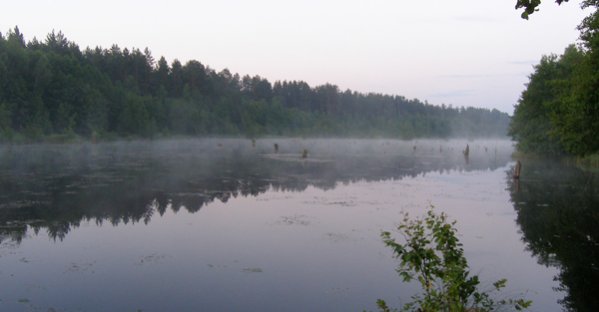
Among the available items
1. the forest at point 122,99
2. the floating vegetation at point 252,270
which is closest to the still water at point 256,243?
the floating vegetation at point 252,270

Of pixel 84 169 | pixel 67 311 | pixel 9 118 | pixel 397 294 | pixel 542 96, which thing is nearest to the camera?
pixel 67 311

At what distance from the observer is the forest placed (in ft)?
305

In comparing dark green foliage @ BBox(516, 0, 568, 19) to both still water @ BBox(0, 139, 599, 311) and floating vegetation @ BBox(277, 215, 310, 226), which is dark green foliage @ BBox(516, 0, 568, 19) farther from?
floating vegetation @ BBox(277, 215, 310, 226)

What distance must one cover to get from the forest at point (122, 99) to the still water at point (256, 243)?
6884cm

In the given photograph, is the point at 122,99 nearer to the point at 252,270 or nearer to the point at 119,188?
the point at 119,188

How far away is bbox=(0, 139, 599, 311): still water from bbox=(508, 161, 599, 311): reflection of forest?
0.05m

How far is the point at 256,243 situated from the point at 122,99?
10312 cm

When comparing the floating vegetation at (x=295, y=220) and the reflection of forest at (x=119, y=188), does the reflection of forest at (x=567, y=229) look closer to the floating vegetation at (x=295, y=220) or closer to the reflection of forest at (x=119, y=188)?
the floating vegetation at (x=295, y=220)

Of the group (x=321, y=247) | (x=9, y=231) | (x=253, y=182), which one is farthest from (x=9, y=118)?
(x=321, y=247)

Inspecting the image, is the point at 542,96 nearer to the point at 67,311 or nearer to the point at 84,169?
the point at 84,169

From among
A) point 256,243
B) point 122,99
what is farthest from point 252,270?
point 122,99

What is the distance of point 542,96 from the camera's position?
2200 inches

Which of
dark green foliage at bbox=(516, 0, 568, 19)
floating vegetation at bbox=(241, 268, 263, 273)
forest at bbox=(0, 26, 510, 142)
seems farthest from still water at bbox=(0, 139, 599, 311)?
forest at bbox=(0, 26, 510, 142)

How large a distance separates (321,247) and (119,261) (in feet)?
19.9
